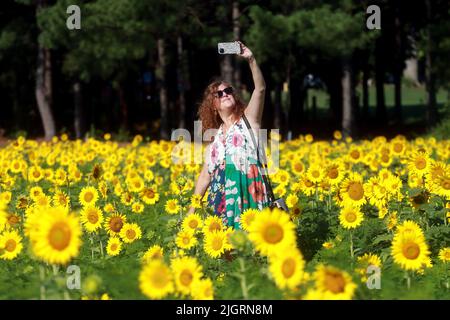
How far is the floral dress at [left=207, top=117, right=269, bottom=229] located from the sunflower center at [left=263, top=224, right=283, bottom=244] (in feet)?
7.50

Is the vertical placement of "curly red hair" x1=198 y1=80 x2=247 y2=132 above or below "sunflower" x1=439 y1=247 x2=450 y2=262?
above

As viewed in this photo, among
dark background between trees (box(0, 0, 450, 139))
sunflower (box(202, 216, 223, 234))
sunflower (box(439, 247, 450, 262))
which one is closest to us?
sunflower (box(202, 216, 223, 234))

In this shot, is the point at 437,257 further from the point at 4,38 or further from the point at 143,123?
the point at 143,123

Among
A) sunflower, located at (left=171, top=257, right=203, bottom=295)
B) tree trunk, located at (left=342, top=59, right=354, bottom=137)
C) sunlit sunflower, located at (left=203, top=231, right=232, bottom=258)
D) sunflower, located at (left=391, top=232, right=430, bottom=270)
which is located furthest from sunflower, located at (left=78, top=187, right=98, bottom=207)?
tree trunk, located at (left=342, top=59, right=354, bottom=137)

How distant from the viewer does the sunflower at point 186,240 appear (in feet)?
17.5

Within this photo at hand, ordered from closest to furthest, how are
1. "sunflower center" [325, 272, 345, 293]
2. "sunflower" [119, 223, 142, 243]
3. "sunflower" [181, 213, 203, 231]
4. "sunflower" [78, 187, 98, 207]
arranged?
"sunflower center" [325, 272, 345, 293]
"sunflower" [181, 213, 203, 231]
"sunflower" [119, 223, 142, 243]
"sunflower" [78, 187, 98, 207]

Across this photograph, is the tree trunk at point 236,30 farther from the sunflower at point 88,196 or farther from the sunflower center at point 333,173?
the sunflower at point 88,196

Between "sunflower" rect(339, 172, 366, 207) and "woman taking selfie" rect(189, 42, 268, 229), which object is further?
"woman taking selfie" rect(189, 42, 268, 229)

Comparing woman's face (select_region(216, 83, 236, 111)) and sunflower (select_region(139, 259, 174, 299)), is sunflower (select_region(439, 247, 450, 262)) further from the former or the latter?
sunflower (select_region(139, 259, 174, 299))

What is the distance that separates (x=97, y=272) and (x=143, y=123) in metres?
31.7

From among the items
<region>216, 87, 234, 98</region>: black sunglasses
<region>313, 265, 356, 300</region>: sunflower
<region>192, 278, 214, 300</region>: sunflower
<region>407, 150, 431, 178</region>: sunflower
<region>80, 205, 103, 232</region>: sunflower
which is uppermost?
<region>216, 87, 234, 98</region>: black sunglasses

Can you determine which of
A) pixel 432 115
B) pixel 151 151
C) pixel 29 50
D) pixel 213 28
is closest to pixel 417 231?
pixel 151 151

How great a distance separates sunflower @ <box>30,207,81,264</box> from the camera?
3.77 meters

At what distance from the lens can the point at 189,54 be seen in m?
34.8
